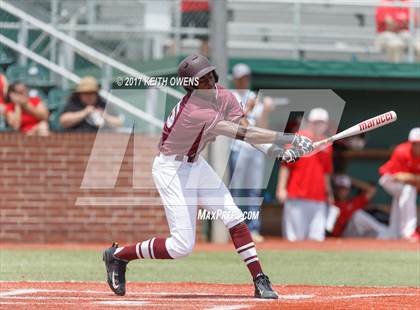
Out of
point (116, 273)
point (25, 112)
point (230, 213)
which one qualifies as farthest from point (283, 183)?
point (230, 213)

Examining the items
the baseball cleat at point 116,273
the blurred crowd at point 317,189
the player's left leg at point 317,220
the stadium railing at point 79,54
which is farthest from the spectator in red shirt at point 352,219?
the baseball cleat at point 116,273

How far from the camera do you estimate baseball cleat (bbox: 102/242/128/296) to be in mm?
8055

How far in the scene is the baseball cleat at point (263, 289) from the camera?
7.62 metres

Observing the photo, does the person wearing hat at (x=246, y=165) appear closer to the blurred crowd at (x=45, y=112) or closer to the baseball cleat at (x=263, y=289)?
the blurred crowd at (x=45, y=112)

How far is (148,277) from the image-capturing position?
9969 mm

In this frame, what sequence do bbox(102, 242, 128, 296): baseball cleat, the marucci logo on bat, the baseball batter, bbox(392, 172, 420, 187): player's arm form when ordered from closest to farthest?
the baseball batter, bbox(102, 242, 128, 296): baseball cleat, the marucci logo on bat, bbox(392, 172, 420, 187): player's arm

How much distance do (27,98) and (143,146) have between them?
5.49ft

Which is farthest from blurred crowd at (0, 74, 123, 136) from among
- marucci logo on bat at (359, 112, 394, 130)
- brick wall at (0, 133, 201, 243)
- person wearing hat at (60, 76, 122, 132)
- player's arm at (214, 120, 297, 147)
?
player's arm at (214, 120, 297, 147)

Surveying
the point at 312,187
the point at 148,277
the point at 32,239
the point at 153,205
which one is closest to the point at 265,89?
the point at 312,187

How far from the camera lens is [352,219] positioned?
647 inches

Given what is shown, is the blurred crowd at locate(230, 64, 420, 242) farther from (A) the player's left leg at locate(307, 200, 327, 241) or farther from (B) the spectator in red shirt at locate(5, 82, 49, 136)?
(B) the spectator in red shirt at locate(5, 82, 49, 136)

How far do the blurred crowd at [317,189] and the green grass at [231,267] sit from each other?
6.60 feet

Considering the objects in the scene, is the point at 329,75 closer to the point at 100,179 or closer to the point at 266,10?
the point at 266,10

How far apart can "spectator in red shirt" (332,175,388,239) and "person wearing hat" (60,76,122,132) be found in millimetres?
3820
